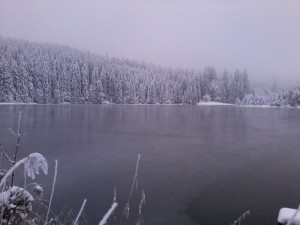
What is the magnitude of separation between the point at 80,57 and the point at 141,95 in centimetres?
1301

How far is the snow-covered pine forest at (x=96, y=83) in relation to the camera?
3706cm

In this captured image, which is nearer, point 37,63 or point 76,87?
point 37,63

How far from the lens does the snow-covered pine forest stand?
37.1 m

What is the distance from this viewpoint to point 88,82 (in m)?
48.5

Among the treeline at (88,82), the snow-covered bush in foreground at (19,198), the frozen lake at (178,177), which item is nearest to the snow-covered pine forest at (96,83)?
the treeline at (88,82)

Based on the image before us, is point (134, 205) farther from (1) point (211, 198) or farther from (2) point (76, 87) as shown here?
(2) point (76, 87)

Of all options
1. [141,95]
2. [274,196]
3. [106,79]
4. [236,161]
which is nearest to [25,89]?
[106,79]

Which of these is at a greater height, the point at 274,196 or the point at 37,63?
the point at 37,63

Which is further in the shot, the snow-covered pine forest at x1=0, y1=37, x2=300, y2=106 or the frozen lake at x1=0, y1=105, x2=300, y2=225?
the snow-covered pine forest at x1=0, y1=37, x2=300, y2=106

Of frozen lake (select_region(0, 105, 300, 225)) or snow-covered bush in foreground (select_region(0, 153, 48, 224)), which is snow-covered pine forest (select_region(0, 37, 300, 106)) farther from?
snow-covered bush in foreground (select_region(0, 153, 48, 224))

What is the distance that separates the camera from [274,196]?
4.86m

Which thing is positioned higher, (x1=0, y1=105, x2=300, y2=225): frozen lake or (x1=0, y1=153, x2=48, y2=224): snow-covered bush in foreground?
(x1=0, y1=153, x2=48, y2=224): snow-covered bush in foreground

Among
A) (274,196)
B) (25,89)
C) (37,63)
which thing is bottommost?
(274,196)

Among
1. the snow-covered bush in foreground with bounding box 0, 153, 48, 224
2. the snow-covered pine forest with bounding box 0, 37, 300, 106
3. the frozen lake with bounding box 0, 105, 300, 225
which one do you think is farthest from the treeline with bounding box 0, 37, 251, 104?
the snow-covered bush in foreground with bounding box 0, 153, 48, 224
